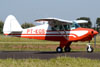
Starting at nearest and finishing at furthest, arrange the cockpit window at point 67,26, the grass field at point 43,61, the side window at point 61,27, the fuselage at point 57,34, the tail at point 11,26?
the grass field at point 43,61
the fuselage at point 57,34
the cockpit window at point 67,26
the side window at point 61,27
the tail at point 11,26

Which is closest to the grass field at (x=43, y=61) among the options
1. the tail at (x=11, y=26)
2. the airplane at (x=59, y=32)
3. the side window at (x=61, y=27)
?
the tail at (x=11, y=26)

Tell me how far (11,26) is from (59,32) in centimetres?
471

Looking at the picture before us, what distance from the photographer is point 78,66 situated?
1141cm

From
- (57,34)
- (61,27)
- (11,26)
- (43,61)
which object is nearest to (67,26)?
→ (61,27)

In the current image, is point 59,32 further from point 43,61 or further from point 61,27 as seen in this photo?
point 43,61

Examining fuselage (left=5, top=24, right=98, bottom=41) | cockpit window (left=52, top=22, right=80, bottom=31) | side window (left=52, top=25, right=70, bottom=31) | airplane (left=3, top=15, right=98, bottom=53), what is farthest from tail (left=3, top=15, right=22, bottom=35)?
cockpit window (left=52, top=22, right=80, bottom=31)

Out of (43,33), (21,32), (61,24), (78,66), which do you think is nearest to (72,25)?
(61,24)

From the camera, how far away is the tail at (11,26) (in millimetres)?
25444

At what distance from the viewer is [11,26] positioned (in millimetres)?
25641

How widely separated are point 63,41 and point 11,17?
571 centimetres

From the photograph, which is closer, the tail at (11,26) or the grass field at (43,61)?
the grass field at (43,61)

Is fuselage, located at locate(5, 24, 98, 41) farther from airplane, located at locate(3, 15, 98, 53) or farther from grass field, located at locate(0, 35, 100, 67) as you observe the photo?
grass field, located at locate(0, 35, 100, 67)

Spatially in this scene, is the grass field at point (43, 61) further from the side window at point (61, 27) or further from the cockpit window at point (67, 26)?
the side window at point (61, 27)

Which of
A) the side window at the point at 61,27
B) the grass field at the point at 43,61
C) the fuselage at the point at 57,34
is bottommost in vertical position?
the grass field at the point at 43,61
